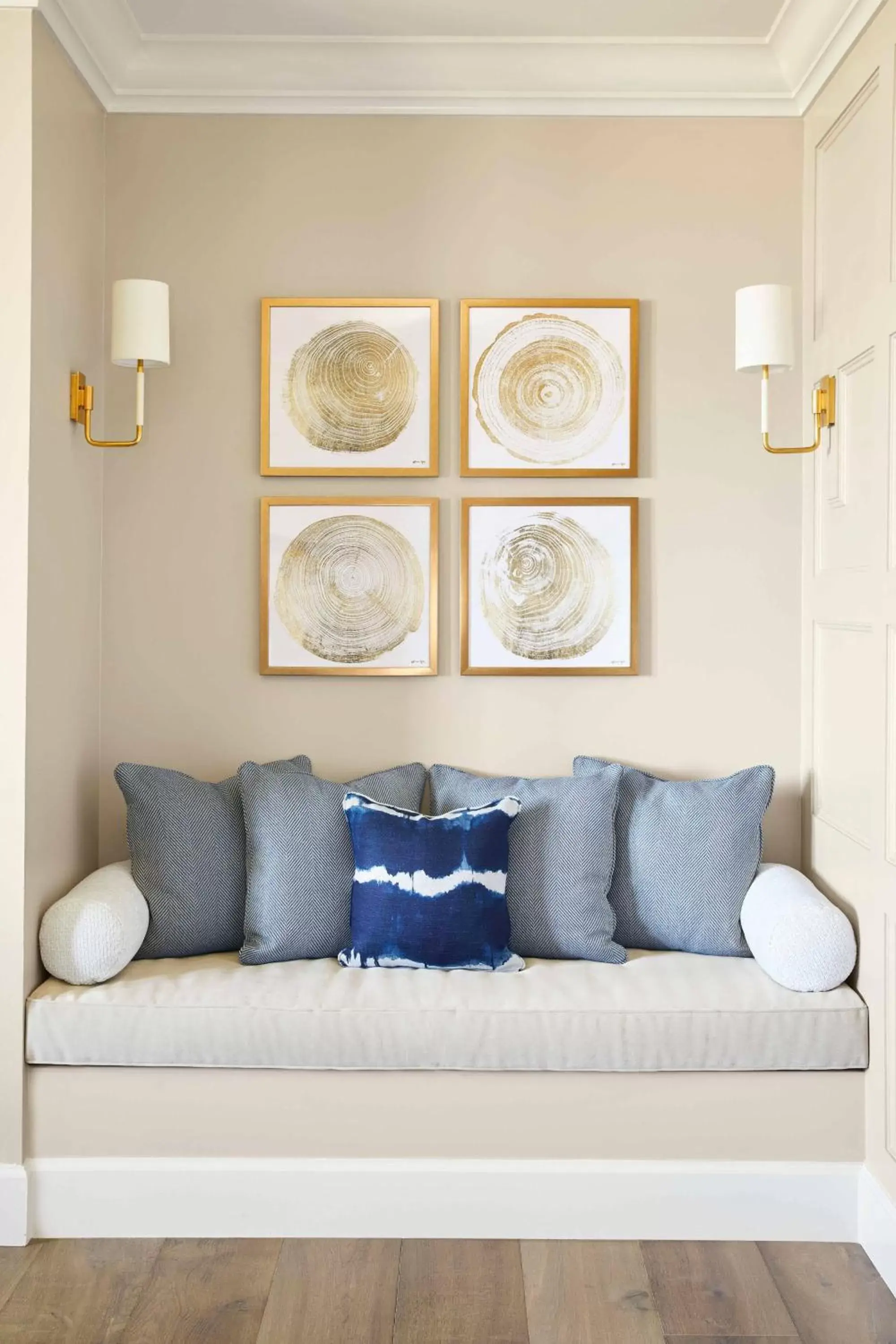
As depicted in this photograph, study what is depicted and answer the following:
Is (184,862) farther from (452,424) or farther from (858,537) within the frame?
(858,537)

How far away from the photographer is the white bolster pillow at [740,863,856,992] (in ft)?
7.84

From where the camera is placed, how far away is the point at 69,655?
269 cm

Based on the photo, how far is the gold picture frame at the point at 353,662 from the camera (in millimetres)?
2930

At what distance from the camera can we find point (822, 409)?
2711 millimetres

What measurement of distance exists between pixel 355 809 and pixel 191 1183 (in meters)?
0.85

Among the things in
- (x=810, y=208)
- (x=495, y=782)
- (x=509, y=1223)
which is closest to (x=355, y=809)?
(x=495, y=782)

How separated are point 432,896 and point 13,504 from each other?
1225 mm

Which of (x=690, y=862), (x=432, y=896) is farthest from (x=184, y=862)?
(x=690, y=862)

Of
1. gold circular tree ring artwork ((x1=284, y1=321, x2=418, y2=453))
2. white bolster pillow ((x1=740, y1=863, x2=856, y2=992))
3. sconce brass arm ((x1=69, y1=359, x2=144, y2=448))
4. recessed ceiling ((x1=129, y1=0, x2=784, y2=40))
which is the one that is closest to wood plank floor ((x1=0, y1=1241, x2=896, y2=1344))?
white bolster pillow ((x1=740, y1=863, x2=856, y2=992))

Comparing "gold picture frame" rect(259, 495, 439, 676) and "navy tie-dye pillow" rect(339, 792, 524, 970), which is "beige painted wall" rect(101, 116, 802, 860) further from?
"navy tie-dye pillow" rect(339, 792, 524, 970)

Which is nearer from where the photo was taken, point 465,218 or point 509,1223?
point 509,1223

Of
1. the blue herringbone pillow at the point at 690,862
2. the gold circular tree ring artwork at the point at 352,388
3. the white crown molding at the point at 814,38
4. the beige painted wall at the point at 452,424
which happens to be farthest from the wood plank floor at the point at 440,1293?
the white crown molding at the point at 814,38

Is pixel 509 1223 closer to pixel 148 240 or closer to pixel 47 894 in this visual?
pixel 47 894

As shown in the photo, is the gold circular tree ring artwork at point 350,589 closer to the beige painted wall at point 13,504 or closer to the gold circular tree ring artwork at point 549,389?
the gold circular tree ring artwork at point 549,389
